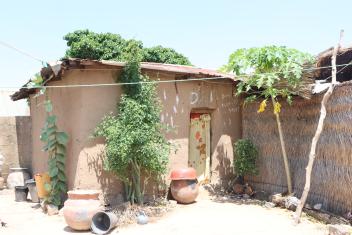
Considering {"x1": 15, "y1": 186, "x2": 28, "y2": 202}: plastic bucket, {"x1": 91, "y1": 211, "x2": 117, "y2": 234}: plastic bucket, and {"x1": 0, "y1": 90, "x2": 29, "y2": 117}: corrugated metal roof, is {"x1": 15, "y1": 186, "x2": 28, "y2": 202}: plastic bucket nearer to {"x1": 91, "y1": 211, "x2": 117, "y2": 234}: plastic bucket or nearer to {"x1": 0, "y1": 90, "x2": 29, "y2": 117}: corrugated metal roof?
{"x1": 91, "y1": 211, "x2": 117, "y2": 234}: plastic bucket

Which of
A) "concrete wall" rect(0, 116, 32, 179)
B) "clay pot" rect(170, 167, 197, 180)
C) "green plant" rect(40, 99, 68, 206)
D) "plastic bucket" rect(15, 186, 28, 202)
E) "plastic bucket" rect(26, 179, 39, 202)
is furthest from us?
"concrete wall" rect(0, 116, 32, 179)

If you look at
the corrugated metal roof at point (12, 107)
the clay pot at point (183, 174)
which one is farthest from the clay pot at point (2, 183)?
the clay pot at point (183, 174)

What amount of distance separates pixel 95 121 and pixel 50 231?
239cm

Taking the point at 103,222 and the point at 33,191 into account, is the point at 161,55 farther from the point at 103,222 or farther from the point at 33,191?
the point at 103,222

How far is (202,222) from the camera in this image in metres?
7.64

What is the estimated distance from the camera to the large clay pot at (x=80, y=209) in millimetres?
7199

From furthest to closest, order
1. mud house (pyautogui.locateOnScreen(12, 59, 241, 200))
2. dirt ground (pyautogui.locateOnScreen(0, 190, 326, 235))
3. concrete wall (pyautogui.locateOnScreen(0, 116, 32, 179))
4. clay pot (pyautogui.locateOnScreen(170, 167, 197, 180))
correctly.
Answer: concrete wall (pyautogui.locateOnScreen(0, 116, 32, 179)) < clay pot (pyautogui.locateOnScreen(170, 167, 197, 180)) < mud house (pyautogui.locateOnScreen(12, 59, 241, 200)) < dirt ground (pyautogui.locateOnScreen(0, 190, 326, 235))

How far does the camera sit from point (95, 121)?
8531 millimetres

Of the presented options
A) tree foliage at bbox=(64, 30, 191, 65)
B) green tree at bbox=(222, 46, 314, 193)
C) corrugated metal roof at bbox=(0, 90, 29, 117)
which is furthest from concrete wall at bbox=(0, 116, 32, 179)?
green tree at bbox=(222, 46, 314, 193)

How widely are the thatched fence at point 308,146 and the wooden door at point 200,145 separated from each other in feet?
3.43

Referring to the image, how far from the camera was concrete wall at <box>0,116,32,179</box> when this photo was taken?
532 inches

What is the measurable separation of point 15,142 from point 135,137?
23.9 feet

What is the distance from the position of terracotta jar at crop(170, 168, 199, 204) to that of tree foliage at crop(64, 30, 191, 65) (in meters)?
9.73

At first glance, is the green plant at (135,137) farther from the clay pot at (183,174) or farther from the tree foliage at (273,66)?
the tree foliage at (273,66)
